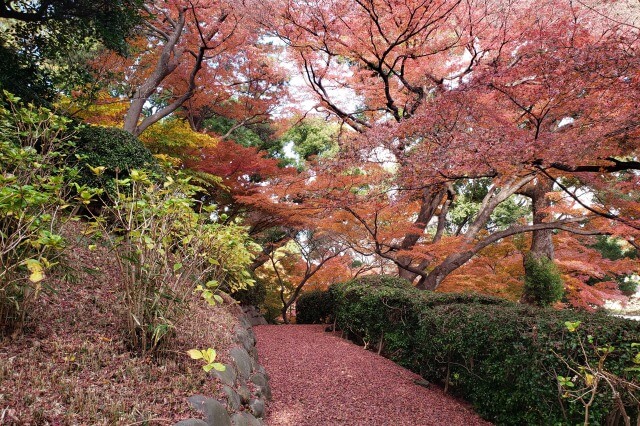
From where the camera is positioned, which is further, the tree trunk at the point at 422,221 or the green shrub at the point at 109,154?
the tree trunk at the point at 422,221

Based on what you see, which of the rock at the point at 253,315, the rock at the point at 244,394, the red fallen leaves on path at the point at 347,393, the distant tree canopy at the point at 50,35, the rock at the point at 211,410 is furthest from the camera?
the rock at the point at 253,315

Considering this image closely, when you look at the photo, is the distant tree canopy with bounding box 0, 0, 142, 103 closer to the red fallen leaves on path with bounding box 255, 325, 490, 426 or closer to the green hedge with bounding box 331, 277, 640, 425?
the red fallen leaves on path with bounding box 255, 325, 490, 426

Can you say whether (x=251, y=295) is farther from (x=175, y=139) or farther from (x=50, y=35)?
(x=50, y=35)

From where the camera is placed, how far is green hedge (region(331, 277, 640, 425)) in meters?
3.00

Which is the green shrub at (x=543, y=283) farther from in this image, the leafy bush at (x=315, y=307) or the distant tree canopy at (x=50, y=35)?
the distant tree canopy at (x=50, y=35)

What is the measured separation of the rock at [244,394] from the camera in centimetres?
295

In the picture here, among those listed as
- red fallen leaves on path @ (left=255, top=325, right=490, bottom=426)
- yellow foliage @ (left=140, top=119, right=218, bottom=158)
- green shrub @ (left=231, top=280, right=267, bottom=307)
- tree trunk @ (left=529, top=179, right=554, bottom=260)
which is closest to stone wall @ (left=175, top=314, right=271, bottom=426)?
red fallen leaves on path @ (left=255, top=325, right=490, bottom=426)

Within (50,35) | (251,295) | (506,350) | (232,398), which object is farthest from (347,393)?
(50,35)

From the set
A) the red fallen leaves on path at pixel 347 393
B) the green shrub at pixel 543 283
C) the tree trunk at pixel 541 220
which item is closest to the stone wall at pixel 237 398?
the red fallen leaves on path at pixel 347 393

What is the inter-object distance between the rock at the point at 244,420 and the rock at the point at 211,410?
0.13m

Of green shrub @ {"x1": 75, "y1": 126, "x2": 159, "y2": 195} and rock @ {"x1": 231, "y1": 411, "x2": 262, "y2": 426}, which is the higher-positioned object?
green shrub @ {"x1": 75, "y1": 126, "x2": 159, "y2": 195}

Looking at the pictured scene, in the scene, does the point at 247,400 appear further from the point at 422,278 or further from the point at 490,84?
the point at 422,278

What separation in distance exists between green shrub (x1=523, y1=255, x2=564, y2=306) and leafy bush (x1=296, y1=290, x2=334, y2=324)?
437cm

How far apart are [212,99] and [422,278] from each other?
24.3 ft
